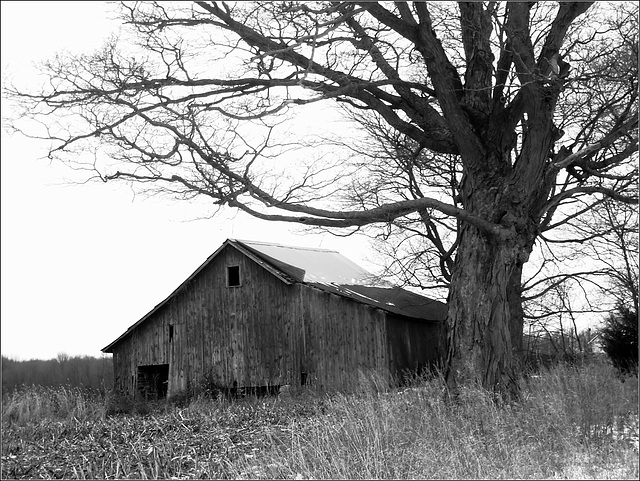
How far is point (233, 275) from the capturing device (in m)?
25.8

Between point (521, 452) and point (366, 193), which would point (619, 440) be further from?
point (366, 193)

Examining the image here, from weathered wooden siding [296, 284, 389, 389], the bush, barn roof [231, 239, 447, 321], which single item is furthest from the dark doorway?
the bush

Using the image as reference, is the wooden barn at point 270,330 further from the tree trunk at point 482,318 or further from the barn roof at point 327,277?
the tree trunk at point 482,318

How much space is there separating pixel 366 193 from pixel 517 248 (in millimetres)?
8507

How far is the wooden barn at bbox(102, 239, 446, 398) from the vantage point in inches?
927

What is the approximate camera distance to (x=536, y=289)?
26.1 meters

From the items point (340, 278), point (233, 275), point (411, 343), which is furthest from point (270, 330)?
point (411, 343)

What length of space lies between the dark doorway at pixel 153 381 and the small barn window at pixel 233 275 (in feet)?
14.5

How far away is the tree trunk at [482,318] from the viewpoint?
44.1 feet

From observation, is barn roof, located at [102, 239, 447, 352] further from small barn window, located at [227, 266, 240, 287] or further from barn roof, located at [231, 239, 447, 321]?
small barn window, located at [227, 266, 240, 287]

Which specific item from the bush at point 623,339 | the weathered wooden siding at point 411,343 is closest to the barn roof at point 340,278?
the weathered wooden siding at point 411,343

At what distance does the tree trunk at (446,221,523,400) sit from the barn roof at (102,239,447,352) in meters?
9.31

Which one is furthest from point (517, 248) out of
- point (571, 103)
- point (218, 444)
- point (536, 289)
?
point (536, 289)

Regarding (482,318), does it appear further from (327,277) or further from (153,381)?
(153,381)
